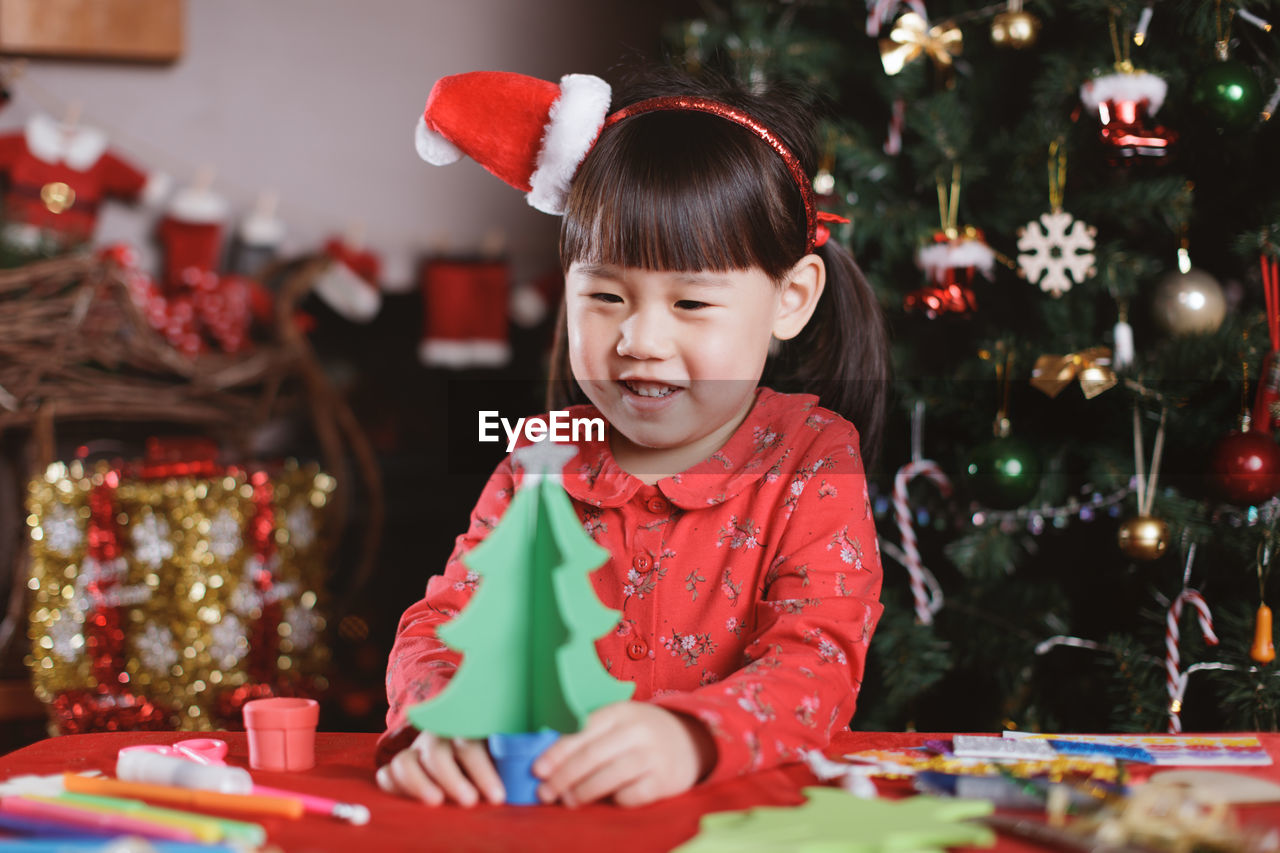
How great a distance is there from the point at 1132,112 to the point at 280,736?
109 centimetres

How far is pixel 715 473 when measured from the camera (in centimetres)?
95

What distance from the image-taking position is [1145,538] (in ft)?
4.13

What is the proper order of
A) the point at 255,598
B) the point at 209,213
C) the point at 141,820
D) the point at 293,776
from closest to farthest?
the point at 141,820
the point at 293,776
the point at 255,598
the point at 209,213

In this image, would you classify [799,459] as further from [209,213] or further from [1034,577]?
[209,213]

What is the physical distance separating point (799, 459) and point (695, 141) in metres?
0.28

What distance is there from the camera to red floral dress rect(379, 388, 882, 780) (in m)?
0.82

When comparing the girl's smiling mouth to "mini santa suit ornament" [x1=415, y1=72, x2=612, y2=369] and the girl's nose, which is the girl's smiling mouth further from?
"mini santa suit ornament" [x1=415, y1=72, x2=612, y2=369]

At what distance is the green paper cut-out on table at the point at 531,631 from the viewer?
0.60 meters

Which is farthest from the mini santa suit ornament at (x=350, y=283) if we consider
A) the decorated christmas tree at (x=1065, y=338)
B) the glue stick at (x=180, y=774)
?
the glue stick at (x=180, y=774)

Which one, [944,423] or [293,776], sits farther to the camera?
[944,423]

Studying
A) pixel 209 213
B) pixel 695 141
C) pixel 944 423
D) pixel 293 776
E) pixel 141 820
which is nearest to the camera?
pixel 141 820

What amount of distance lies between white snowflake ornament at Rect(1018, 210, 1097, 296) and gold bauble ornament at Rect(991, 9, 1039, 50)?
216mm

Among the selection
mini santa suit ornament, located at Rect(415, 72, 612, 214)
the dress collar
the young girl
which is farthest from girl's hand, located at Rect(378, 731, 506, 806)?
mini santa suit ornament, located at Rect(415, 72, 612, 214)

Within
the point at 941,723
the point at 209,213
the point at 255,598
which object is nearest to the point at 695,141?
the point at 941,723
